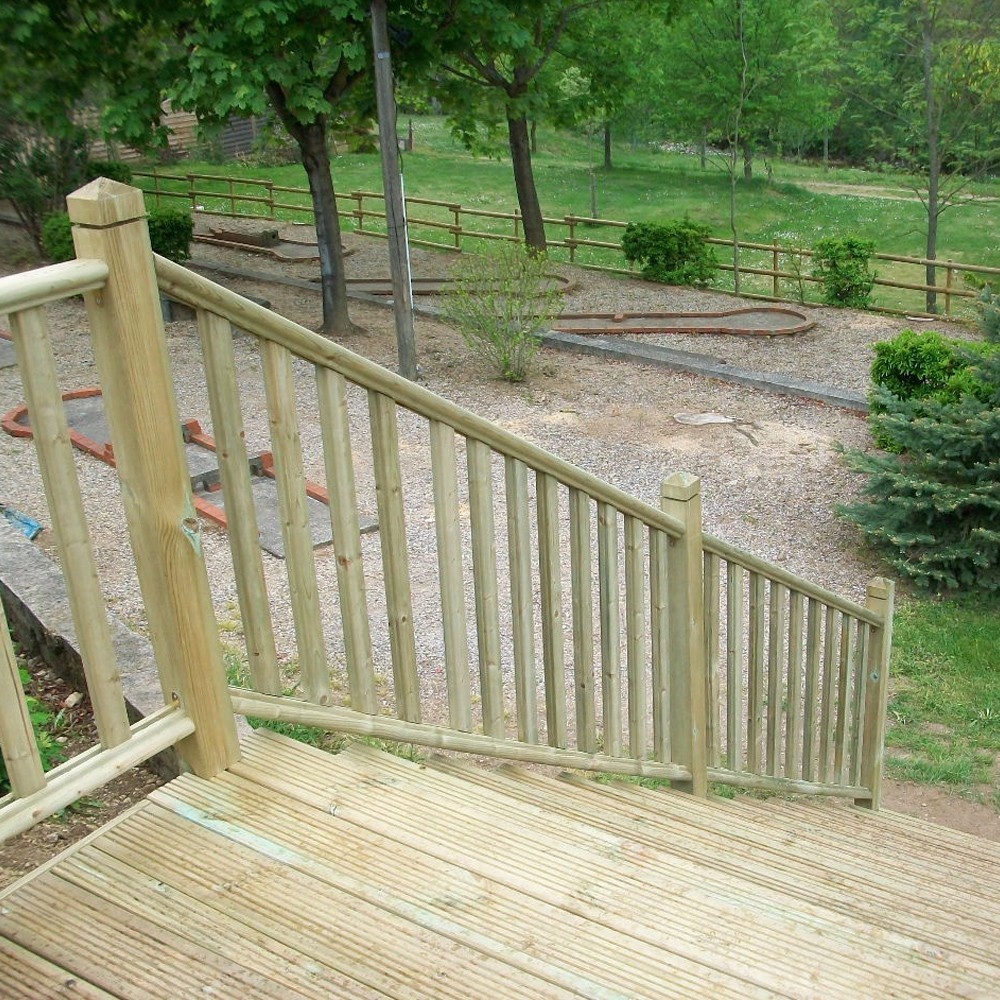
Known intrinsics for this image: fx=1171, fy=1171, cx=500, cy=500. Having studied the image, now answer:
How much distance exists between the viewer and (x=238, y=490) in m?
2.39

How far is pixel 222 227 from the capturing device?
2092cm

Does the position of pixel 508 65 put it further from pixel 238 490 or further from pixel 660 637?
pixel 238 490

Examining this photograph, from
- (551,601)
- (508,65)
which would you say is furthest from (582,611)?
(508,65)

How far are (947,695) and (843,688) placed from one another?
2.37 meters

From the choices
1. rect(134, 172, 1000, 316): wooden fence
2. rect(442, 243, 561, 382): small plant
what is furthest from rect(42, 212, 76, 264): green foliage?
rect(442, 243, 561, 382): small plant

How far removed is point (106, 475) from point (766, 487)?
4998mm

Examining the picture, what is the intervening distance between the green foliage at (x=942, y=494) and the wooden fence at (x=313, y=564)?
422 cm

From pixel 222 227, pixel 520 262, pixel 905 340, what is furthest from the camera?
pixel 222 227

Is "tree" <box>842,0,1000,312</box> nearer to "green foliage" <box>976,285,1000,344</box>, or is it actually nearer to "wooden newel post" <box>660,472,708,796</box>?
"green foliage" <box>976,285,1000,344</box>

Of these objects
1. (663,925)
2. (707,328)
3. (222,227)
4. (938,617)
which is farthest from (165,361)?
(222,227)

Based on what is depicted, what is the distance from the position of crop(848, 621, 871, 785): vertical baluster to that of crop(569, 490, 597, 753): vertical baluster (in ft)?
5.87

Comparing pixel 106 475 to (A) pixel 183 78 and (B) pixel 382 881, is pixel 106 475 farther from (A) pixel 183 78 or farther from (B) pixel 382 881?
(B) pixel 382 881

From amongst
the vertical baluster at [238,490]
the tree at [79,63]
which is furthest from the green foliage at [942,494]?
the tree at [79,63]

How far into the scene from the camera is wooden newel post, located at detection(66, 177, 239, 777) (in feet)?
6.72
